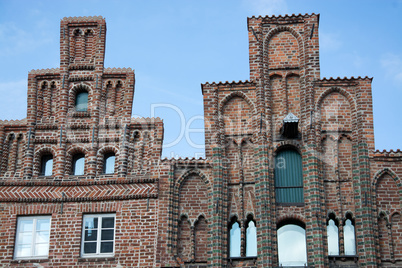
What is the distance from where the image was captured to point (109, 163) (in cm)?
2206

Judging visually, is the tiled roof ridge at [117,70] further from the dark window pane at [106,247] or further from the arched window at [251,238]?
the arched window at [251,238]

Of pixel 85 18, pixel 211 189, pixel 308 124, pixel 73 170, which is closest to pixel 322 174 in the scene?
pixel 308 124

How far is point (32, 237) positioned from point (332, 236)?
9.40 meters

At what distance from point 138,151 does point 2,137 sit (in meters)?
4.61

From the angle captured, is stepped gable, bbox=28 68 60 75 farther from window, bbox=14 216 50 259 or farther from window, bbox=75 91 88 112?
window, bbox=14 216 50 259

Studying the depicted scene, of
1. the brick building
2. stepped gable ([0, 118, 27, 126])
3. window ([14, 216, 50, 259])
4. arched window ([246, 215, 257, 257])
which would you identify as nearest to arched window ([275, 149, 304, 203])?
the brick building

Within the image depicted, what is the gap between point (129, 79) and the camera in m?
22.8

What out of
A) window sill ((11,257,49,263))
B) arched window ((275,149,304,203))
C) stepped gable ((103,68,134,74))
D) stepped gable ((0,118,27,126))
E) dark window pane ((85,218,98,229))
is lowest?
window sill ((11,257,49,263))

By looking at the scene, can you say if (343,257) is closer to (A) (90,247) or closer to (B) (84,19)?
(A) (90,247)

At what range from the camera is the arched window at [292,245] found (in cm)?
1994

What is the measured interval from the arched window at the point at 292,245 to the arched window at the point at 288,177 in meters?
0.89

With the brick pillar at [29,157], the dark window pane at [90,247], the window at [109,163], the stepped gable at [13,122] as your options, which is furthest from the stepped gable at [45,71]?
the dark window pane at [90,247]

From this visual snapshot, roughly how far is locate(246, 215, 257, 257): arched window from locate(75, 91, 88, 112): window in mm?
6936

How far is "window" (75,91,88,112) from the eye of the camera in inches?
899
